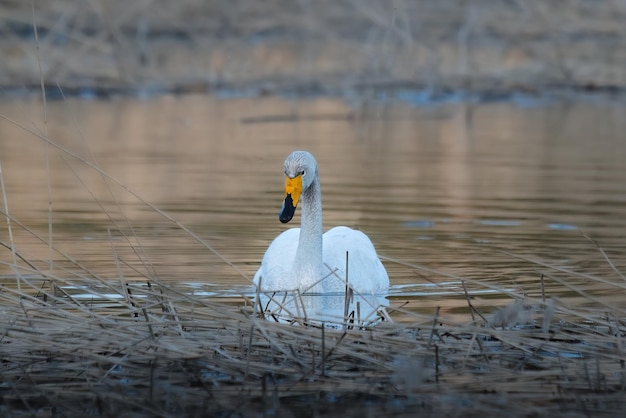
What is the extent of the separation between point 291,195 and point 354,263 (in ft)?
1.86

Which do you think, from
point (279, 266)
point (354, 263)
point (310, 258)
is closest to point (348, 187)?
point (279, 266)

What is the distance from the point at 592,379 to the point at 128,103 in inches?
788

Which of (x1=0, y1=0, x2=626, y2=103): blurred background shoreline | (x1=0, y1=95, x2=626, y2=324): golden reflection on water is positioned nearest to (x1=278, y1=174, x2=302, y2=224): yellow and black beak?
(x1=0, y1=95, x2=626, y2=324): golden reflection on water

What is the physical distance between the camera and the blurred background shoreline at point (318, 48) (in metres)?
25.6

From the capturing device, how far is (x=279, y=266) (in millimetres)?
8039

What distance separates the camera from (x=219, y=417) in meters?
4.38

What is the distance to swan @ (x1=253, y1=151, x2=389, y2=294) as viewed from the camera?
7.68 m

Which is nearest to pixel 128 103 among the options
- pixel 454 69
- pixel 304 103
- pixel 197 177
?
pixel 304 103

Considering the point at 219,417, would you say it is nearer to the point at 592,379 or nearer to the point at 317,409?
the point at 317,409

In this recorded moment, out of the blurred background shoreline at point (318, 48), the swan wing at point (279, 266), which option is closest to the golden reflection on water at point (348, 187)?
the swan wing at point (279, 266)

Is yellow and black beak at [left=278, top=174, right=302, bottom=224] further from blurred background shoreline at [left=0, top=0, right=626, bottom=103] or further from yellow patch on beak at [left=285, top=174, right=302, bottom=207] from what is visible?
blurred background shoreline at [left=0, top=0, right=626, bottom=103]

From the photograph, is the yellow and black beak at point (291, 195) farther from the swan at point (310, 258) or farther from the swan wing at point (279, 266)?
the swan wing at point (279, 266)

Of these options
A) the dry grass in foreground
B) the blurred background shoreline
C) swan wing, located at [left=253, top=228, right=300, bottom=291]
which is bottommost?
the dry grass in foreground

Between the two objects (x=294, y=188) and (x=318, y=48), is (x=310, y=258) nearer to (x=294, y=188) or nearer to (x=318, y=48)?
(x=294, y=188)
